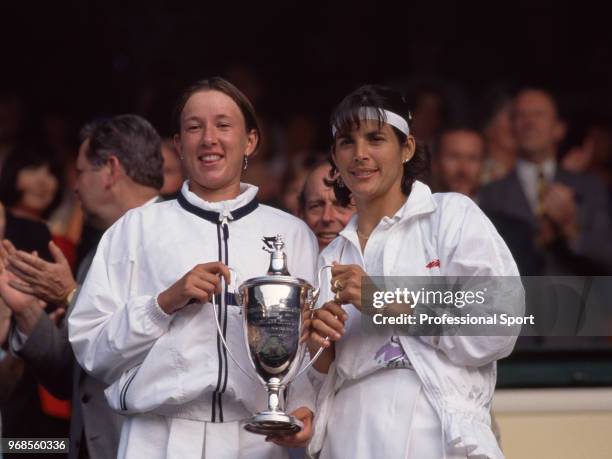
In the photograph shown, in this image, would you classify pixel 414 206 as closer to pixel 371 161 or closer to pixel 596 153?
pixel 371 161

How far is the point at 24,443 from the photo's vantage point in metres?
6.23

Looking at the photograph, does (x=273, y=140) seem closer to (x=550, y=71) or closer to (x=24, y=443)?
(x=550, y=71)

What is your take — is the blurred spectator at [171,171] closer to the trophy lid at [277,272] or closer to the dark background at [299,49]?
the trophy lid at [277,272]

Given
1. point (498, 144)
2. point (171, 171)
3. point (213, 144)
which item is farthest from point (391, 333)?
point (498, 144)

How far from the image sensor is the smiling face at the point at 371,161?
207 inches

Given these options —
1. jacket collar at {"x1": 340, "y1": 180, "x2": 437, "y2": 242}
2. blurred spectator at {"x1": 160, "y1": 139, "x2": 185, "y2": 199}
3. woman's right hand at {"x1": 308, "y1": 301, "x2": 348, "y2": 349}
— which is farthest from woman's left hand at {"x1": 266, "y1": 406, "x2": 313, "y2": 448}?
blurred spectator at {"x1": 160, "y1": 139, "x2": 185, "y2": 199}

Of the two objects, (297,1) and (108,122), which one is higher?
(297,1)

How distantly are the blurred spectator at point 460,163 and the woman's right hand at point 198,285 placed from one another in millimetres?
2638

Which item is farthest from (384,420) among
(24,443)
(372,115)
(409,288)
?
(24,443)

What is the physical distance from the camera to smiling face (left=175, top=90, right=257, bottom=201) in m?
5.47

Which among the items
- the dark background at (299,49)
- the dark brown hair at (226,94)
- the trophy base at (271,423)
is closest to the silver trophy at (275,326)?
the trophy base at (271,423)

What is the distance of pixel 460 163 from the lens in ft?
25.0

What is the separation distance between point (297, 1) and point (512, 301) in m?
4.80

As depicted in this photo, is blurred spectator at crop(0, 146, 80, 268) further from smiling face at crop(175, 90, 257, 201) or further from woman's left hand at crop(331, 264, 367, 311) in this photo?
woman's left hand at crop(331, 264, 367, 311)
